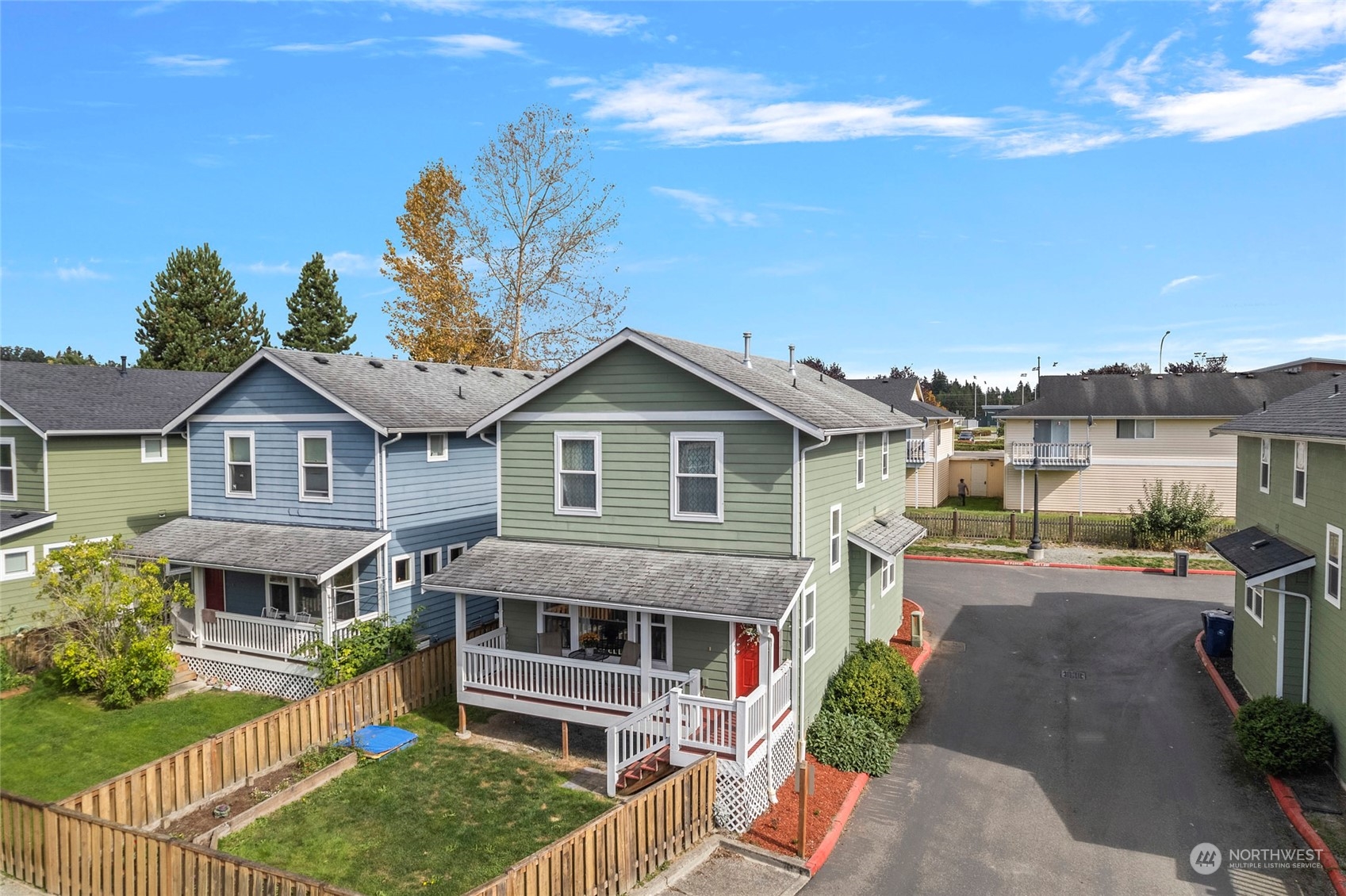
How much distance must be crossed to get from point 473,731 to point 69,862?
6.75m

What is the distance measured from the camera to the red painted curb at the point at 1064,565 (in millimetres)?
30375

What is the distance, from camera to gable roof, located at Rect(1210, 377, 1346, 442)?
14016 millimetres

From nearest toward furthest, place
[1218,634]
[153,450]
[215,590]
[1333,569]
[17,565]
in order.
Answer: [1333,569], [1218,634], [215,590], [17,565], [153,450]

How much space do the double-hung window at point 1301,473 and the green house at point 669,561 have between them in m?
7.69

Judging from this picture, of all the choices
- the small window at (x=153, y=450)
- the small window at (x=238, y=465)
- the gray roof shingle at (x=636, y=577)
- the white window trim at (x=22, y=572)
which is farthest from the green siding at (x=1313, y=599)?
the small window at (x=153, y=450)

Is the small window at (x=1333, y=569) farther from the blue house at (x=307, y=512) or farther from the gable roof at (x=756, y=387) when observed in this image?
the blue house at (x=307, y=512)

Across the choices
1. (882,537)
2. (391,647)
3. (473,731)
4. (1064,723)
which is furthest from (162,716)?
(1064,723)

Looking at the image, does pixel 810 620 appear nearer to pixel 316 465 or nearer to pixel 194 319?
pixel 316 465

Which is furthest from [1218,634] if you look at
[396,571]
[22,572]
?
[22,572]

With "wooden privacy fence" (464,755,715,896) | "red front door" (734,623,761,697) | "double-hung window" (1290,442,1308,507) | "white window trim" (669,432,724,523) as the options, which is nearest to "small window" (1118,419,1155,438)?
"double-hung window" (1290,442,1308,507)

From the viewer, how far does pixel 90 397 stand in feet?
80.5

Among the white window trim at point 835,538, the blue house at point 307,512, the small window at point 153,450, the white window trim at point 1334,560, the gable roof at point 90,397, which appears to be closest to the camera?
the white window trim at point 1334,560

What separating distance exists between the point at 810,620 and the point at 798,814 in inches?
145

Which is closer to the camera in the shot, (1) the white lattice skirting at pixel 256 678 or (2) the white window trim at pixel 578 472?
(2) the white window trim at pixel 578 472
